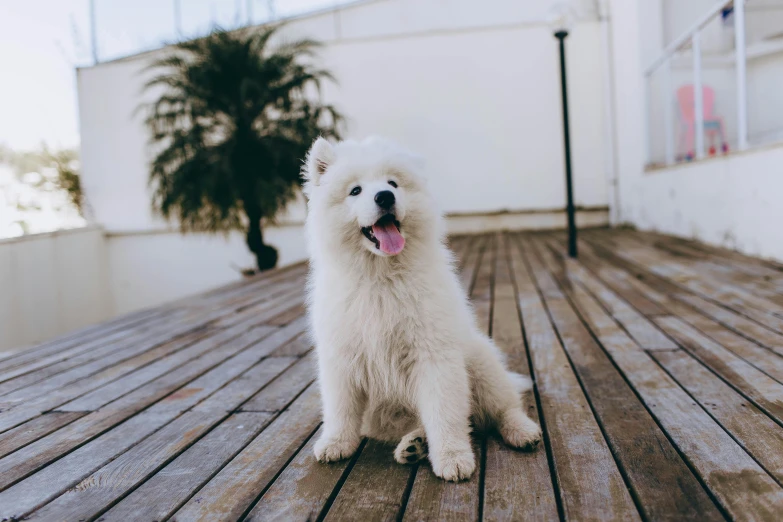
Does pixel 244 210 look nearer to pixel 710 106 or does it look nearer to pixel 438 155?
pixel 438 155

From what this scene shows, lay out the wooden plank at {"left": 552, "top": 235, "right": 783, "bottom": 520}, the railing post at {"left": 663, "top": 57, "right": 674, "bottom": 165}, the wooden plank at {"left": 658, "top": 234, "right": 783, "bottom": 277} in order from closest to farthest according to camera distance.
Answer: the wooden plank at {"left": 552, "top": 235, "right": 783, "bottom": 520}
the wooden plank at {"left": 658, "top": 234, "right": 783, "bottom": 277}
the railing post at {"left": 663, "top": 57, "right": 674, "bottom": 165}

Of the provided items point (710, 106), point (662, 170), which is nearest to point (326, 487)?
point (710, 106)

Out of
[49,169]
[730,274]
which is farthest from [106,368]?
[49,169]

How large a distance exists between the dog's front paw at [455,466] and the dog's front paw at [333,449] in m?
0.32

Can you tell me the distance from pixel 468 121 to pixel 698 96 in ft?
14.5

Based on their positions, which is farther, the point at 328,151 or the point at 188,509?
the point at 328,151

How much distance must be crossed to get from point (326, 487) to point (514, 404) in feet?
2.48

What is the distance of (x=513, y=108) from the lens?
33.6 feet

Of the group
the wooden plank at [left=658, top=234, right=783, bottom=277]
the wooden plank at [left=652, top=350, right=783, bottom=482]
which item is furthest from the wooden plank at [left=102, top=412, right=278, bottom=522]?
the wooden plank at [left=658, top=234, right=783, bottom=277]

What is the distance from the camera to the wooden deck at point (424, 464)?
165 centimetres

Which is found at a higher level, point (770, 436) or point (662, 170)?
point (662, 170)

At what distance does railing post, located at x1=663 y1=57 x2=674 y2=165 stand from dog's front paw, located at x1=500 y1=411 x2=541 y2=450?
664cm

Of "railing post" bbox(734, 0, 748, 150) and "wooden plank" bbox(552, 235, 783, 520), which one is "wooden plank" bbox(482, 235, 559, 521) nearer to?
"wooden plank" bbox(552, 235, 783, 520)

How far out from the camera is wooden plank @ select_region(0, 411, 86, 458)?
88.7 inches
